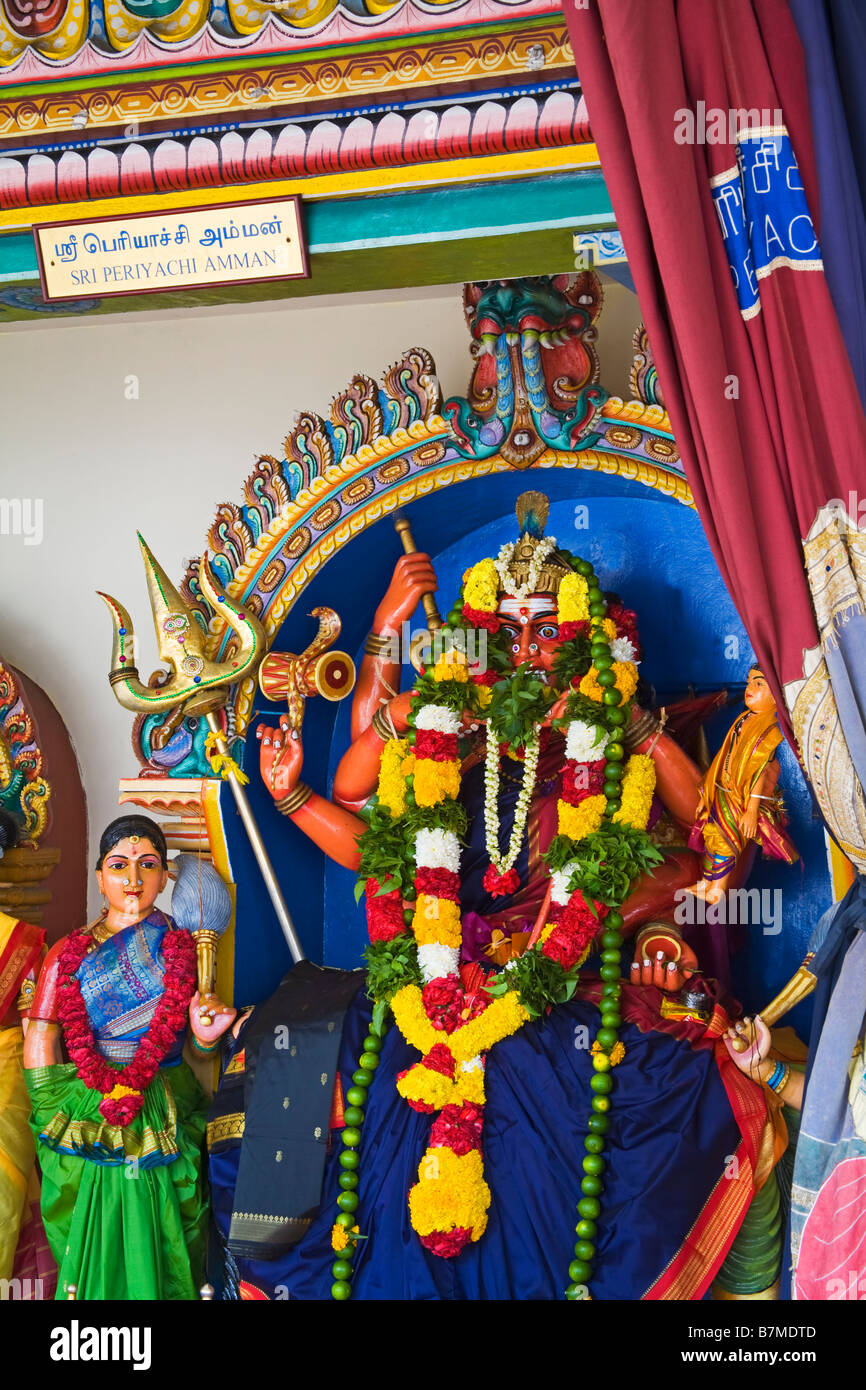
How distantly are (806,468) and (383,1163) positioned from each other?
2.30 meters

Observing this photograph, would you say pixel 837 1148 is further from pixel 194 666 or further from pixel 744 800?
pixel 194 666

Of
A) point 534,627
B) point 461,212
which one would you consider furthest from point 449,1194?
point 461,212

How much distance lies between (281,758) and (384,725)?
14.3 inches

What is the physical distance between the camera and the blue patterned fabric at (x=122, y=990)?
4.21 m

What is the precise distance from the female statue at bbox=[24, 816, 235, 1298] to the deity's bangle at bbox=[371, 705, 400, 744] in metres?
0.80

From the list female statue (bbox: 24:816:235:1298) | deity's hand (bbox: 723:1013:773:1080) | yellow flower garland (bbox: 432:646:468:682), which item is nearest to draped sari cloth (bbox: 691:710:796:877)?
deity's hand (bbox: 723:1013:773:1080)

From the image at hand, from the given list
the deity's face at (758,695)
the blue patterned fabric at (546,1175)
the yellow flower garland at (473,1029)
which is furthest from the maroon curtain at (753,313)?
the yellow flower garland at (473,1029)

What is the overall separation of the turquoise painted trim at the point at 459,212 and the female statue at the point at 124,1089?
1938mm

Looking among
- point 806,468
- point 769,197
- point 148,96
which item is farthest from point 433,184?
point 806,468

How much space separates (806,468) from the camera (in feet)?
8.91

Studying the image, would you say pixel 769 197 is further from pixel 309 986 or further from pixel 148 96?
pixel 309 986

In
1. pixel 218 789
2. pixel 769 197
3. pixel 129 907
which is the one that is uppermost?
pixel 769 197

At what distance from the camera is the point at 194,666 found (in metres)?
4.48

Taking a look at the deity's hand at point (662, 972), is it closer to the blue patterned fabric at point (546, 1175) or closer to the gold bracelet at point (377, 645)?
the blue patterned fabric at point (546, 1175)
